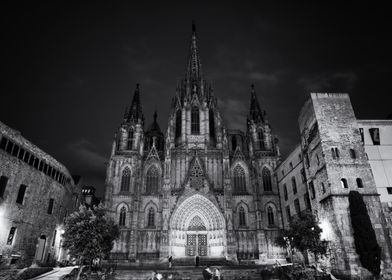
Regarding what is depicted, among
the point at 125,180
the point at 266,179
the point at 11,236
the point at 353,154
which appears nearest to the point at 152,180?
the point at 125,180

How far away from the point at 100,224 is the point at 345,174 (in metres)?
20.2

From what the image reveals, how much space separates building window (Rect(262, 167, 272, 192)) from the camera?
121 feet

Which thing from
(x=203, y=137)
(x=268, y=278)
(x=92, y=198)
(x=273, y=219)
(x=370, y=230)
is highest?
(x=203, y=137)

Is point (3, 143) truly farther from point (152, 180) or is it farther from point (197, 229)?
point (197, 229)

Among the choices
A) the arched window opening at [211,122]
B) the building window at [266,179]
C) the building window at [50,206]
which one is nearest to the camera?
the building window at [50,206]

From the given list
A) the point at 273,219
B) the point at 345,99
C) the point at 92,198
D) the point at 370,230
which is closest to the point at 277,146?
the point at 273,219

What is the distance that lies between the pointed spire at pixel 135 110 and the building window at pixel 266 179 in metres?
20.6

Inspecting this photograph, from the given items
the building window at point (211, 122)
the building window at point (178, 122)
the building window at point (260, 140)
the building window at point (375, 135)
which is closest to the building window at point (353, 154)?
the building window at point (375, 135)

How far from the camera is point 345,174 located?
2186 centimetres

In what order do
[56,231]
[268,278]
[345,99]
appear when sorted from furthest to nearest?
[56,231]
[345,99]
[268,278]

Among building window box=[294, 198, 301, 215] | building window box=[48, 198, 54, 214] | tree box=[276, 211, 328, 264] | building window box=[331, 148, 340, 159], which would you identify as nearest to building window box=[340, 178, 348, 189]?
building window box=[331, 148, 340, 159]

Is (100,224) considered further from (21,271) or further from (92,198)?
(92,198)

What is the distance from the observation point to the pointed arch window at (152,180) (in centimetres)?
3603

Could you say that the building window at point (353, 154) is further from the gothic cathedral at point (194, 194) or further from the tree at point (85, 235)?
the tree at point (85, 235)
